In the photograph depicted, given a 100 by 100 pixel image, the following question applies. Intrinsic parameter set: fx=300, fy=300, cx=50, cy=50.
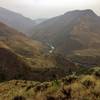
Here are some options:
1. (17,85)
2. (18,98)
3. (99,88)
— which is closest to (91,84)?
(99,88)

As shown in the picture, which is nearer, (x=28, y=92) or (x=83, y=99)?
(x=83, y=99)

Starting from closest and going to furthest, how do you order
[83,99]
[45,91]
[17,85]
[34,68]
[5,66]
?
1. [83,99]
2. [45,91]
3. [17,85]
4. [5,66]
5. [34,68]

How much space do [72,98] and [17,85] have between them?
28.2 ft

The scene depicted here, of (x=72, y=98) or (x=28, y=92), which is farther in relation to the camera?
(x=28, y=92)

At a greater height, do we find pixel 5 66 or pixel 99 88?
pixel 99 88

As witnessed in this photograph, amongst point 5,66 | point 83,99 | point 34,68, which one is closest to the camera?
point 83,99

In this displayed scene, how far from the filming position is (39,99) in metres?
19.7

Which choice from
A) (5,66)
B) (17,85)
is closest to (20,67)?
(5,66)

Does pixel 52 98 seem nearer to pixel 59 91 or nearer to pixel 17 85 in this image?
pixel 59 91

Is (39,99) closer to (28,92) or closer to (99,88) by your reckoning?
(28,92)

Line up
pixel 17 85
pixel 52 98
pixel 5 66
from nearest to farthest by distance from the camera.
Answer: pixel 52 98 < pixel 17 85 < pixel 5 66

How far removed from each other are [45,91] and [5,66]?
159m

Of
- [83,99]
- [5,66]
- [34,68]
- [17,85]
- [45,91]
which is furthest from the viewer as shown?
[34,68]

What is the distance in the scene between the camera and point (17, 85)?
85.6 ft
